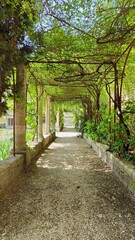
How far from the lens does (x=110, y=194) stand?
321cm

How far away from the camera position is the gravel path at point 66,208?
82.4 inches

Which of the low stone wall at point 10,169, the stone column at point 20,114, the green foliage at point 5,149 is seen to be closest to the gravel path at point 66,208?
the low stone wall at point 10,169

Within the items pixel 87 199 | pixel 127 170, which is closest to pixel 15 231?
pixel 87 199

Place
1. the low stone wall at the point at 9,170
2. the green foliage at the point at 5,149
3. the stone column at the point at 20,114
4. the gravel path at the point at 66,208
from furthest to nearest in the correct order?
the green foliage at the point at 5,149, the stone column at the point at 20,114, the low stone wall at the point at 9,170, the gravel path at the point at 66,208

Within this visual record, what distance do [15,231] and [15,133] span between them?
2628mm

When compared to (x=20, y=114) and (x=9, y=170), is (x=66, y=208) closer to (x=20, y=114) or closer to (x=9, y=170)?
(x=9, y=170)

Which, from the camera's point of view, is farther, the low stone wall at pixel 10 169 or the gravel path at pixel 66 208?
the low stone wall at pixel 10 169

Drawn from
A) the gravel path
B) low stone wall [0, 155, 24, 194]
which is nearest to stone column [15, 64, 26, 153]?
low stone wall [0, 155, 24, 194]

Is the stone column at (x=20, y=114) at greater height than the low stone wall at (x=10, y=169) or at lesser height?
greater

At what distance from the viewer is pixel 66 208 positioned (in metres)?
2.69

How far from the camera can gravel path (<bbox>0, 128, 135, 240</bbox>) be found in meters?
2.09

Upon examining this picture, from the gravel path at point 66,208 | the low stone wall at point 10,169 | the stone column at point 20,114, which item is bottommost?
the gravel path at point 66,208

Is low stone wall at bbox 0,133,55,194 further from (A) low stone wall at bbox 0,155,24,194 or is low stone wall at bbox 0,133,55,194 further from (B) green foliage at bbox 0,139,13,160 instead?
(B) green foliage at bbox 0,139,13,160

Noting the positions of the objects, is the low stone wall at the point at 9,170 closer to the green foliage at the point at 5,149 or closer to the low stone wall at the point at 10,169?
the low stone wall at the point at 10,169
